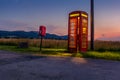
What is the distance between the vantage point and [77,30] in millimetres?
17828

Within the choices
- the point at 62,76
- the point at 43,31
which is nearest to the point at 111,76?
the point at 62,76

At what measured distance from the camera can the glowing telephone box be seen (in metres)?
17.7

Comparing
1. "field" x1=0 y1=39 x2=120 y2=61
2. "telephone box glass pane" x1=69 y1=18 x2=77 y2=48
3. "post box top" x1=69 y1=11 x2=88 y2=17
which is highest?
"post box top" x1=69 y1=11 x2=88 y2=17

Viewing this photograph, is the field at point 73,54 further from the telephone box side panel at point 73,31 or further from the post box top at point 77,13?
the post box top at point 77,13

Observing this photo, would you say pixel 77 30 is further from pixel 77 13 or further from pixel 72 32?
pixel 77 13

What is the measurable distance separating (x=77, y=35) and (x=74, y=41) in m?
0.51

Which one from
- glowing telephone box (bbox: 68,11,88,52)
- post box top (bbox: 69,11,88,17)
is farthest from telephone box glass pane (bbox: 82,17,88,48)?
post box top (bbox: 69,11,88,17)

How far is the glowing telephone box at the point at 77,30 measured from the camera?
17.7 m

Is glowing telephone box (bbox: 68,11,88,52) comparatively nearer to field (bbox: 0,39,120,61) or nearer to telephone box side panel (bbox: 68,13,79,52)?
telephone box side panel (bbox: 68,13,79,52)

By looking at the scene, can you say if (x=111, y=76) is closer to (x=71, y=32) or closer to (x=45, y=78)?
(x=45, y=78)

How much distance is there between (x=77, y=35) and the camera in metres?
17.9

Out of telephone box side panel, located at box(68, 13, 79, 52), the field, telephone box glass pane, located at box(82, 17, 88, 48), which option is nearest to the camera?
the field

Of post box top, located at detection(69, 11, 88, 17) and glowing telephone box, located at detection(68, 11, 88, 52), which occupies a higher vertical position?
post box top, located at detection(69, 11, 88, 17)

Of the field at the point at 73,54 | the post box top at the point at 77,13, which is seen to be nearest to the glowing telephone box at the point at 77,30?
the post box top at the point at 77,13
